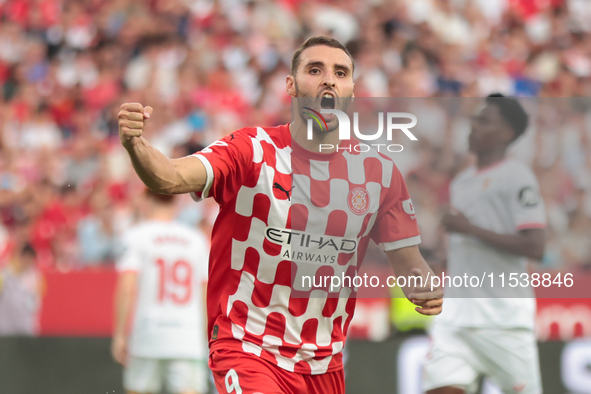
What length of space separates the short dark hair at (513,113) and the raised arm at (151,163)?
9.27ft

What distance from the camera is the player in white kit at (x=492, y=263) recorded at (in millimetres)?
5242

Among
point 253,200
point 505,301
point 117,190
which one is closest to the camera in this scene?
point 253,200

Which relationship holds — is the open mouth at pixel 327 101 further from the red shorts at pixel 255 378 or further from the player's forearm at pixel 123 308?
the player's forearm at pixel 123 308

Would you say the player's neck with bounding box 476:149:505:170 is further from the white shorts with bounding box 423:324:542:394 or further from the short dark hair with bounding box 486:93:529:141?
the white shorts with bounding box 423:324:542:394

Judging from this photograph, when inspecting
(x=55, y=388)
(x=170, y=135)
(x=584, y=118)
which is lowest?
(x=55, y=388)

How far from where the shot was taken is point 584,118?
5.98m

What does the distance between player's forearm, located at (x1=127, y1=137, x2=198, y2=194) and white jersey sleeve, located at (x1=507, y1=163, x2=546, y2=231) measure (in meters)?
2.84

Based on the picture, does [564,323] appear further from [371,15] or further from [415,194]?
[371,15]

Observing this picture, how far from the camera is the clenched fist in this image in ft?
9.99

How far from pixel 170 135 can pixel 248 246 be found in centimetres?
696


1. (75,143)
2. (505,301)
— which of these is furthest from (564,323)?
(75,143)

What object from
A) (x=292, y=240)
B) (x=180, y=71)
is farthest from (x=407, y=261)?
(x=180, y=71)

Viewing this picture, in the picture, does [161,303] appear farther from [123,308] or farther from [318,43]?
[318,43]

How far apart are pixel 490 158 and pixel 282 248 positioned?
2269mm
